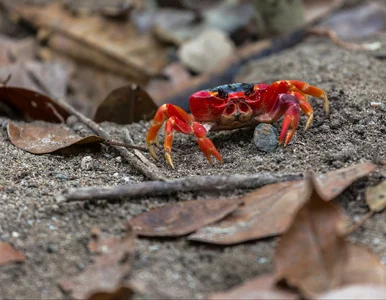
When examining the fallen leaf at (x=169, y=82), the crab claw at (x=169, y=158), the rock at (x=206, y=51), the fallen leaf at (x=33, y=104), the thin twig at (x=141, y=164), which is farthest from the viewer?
the rock at (x=206, y=51)

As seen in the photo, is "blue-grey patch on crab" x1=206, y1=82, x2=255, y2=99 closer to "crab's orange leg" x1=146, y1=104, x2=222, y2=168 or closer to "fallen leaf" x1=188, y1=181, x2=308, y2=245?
"crab's orange leg" x1=146, y1=104, x2=222, y2=168

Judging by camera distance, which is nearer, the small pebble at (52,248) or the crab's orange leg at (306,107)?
the small pebble at (52,248)

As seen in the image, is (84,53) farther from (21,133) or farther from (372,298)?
(372,298)

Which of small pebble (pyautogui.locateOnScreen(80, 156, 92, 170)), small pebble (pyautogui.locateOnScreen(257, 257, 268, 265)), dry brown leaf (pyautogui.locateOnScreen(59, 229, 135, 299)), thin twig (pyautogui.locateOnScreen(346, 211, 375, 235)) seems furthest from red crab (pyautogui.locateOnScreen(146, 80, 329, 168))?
small pebble (pyautogui.locateOnScreen(257, 257, 268, 265))

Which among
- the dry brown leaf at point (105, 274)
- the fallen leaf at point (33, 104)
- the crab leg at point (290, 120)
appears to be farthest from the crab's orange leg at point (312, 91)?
the fallen leaf at point (33, 104)

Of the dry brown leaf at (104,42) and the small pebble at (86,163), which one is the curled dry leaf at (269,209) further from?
the dry brown leaf at (104,42)

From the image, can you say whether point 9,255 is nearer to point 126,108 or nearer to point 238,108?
point 238,108

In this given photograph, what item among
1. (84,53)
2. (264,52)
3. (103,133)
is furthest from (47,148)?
(84,53)
